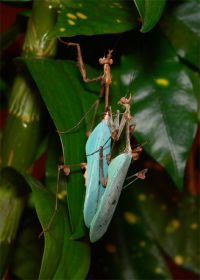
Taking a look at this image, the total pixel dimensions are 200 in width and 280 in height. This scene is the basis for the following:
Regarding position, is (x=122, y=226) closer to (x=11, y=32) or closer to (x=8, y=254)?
(x=8, y=254)

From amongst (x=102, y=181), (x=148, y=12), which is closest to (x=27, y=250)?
(x=102, y=181)

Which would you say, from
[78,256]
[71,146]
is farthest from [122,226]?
[71,146]

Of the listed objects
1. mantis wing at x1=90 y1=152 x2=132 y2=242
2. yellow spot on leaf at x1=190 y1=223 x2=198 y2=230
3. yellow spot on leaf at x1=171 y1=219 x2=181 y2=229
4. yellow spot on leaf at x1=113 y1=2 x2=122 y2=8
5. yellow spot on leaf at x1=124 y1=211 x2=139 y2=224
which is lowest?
yellow spot on leaf at x1=190 y1=223 x2=198 y2=230

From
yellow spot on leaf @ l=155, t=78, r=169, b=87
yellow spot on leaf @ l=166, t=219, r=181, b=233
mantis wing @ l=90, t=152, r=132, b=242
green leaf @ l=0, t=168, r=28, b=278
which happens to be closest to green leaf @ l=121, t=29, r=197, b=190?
yellow spot on leaf @ l=155, t=78, r=169, b=87

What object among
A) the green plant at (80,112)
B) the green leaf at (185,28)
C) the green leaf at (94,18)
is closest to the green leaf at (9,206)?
the green plant at (80,112)

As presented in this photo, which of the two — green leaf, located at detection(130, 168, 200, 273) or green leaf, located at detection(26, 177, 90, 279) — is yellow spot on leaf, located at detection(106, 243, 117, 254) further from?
green leaf, located at detection(26, 177, 90, 279)

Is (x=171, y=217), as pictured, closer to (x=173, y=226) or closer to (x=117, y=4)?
(x=173, y=226)

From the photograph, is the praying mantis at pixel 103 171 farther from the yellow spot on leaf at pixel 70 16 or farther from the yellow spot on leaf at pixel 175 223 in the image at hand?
the yellow spot on leaf at pixel 175 223
